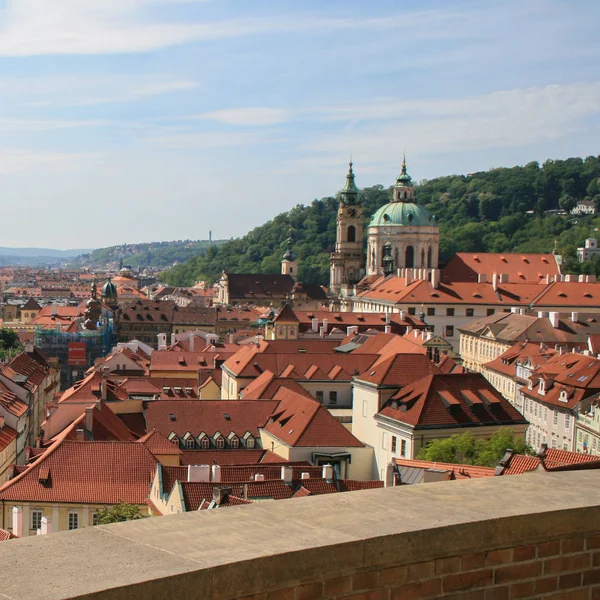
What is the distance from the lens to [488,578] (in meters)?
5.96

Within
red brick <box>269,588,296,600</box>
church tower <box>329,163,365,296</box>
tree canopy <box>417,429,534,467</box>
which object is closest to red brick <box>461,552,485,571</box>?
red brick <box>269,588,296,600</box>

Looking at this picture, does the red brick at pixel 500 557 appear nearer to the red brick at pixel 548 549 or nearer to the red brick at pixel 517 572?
the red brick at pixel 517 572

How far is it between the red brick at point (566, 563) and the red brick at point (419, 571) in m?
0.77

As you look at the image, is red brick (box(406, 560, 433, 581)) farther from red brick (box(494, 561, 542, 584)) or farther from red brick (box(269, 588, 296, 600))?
red brick (box(269, 588, 296, 600))

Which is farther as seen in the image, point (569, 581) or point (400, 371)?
point (400, 371)

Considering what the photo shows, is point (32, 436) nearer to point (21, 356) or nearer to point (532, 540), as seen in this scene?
point (21, 356)

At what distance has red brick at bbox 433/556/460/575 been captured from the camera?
19.1ft

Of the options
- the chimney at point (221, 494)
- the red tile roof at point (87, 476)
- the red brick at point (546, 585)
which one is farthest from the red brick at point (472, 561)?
the red tile roof at point (87, 476)

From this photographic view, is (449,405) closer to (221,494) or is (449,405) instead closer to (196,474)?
(196,474)

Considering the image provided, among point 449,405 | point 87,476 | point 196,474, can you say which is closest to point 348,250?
point 449,405

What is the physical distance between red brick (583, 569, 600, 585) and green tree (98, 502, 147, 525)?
22.1m

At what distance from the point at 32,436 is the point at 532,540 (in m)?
45.5

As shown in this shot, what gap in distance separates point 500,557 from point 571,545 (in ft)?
1.62

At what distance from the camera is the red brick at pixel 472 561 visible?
590 cm
